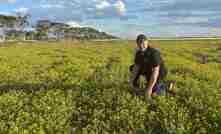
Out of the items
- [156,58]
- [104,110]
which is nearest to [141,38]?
[156,58]

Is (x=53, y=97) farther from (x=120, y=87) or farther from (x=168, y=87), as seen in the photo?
(x=168, y=87)

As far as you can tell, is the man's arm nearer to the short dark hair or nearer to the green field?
the green field

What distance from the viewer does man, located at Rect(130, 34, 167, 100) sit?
44.1 ft

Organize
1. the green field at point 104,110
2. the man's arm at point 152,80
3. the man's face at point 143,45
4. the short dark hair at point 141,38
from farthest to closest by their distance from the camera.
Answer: the man's arm at point 152,80
the man's face at point 143,45
the short dark hair at point 141,38
the green field at point 104,110

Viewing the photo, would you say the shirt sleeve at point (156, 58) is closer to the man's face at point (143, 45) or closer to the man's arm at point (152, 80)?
the man's arm at point (152, 80)

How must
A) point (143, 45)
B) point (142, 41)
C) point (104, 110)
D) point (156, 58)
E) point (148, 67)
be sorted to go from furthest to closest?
1. point (148, 67)
2. point (156, 58)
3. point (143, 45)
4. point (142, 41)
5. point (104, 110)

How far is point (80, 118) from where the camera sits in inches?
492

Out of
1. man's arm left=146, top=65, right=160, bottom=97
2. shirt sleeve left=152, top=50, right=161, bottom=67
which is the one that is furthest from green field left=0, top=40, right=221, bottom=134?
shirt sleeve left=152, top=50, right=161, bottom=67

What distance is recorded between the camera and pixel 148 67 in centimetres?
1410

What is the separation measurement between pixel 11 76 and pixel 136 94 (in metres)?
8.57

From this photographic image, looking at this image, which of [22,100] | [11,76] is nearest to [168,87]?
[22,100]

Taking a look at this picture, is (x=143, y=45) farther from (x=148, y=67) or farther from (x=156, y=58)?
(x=148, y=67)

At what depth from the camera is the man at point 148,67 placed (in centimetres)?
1346

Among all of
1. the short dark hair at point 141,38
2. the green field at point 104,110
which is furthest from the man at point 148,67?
the green field at point 104,110
